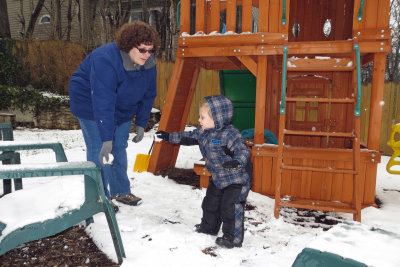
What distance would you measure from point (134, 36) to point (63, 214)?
1539mm

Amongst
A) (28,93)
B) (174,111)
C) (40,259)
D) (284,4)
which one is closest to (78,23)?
(28,93)


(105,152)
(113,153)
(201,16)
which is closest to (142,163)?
(113,153)

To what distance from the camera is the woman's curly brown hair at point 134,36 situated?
2.48 m

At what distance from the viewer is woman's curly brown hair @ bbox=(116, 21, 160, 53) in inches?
97.7

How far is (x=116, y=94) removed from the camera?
262 cm

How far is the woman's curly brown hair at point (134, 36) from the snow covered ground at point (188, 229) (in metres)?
1.21

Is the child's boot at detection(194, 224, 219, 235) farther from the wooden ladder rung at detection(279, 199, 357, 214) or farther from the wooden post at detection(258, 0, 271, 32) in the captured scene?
the wooden post at detection(258, 0, 271, 32)

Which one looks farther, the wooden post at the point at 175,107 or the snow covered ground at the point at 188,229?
the wooden post at the point at 175,107

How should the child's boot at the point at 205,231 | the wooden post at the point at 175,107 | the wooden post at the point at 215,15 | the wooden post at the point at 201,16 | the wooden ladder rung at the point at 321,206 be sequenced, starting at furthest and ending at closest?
the wooden post at the point at 175,107 < the wooden post at the point at 201,16 < the wooden post at the point at 215,15 < the wooden ladder rung at the point at 321,206 < the child's boot at the point at 205,231

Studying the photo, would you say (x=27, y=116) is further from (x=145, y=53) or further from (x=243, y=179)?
(x=243, y=179)

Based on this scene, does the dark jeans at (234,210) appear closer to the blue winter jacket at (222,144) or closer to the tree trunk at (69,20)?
the blue winter jacket at (222,144)

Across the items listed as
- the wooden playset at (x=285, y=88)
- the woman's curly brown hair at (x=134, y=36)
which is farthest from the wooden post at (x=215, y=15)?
the woman's curly brown hair at (x=134, y=36)

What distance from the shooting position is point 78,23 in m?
16.9

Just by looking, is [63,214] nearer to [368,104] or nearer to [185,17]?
[185,17]
